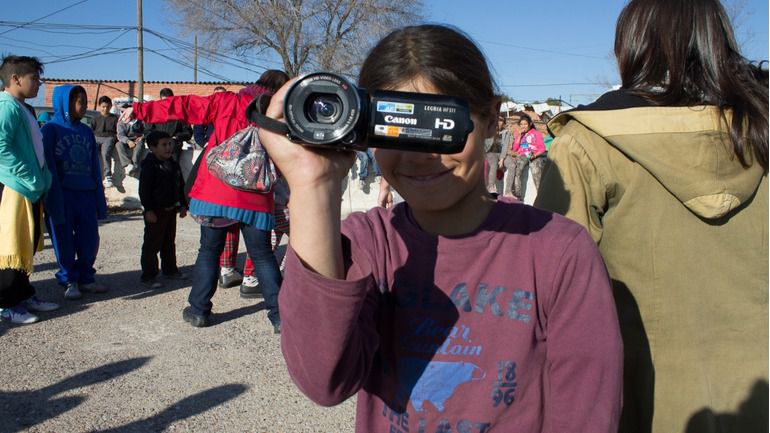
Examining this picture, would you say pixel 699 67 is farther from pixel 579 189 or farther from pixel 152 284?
pixel 152 284

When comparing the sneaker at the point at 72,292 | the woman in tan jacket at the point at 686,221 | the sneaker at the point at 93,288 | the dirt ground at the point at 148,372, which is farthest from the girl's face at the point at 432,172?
the sneaker at the point at 93,288

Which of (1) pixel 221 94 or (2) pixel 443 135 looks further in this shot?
(1) pixel 221 94

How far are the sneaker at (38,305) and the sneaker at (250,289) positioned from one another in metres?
A: 1.51

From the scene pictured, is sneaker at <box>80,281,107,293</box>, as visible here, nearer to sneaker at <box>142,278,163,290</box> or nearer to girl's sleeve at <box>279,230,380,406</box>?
sneaker at <box>142,278,163,290</box>

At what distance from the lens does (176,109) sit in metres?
4.48

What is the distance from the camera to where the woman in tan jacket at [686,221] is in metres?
1.57

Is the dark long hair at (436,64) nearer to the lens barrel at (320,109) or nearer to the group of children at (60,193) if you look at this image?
the lens barrel at (320,109)

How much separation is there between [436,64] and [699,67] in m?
0.80

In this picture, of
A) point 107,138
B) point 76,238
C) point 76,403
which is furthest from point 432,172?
point 107,138

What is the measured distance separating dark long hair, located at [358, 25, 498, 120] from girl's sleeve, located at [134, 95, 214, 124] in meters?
3.37

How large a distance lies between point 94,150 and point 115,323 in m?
1.75

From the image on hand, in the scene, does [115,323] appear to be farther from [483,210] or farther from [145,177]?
[483,210]

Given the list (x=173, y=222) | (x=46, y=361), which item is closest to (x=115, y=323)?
(x=46, y=361)

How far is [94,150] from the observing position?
18.9ft
